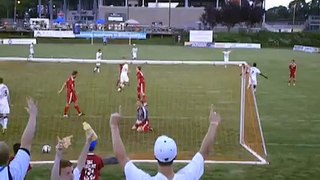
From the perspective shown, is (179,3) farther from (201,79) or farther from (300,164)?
(300,164)

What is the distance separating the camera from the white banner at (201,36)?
85.7 meters

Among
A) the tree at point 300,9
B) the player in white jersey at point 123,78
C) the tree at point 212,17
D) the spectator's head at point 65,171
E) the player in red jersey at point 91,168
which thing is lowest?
the player in white jersey at point 123,78

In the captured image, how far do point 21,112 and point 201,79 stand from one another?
1394 centimetres

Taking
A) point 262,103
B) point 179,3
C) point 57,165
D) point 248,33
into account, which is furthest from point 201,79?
point 179,3

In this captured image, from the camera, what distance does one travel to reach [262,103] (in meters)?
27.0

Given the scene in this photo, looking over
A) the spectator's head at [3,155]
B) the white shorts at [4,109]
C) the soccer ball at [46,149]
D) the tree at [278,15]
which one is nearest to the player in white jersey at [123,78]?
the white shorts at [4,109]

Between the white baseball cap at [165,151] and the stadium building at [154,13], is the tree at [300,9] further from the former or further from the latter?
the white baseball cap at [165,151]

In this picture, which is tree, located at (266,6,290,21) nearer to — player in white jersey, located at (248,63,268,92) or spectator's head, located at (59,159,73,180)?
player in white jersey, located at (248,63,268,92)

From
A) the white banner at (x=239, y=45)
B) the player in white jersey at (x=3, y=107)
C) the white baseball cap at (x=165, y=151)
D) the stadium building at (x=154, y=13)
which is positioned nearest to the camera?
the white baseball cap at (x=165, y=151)

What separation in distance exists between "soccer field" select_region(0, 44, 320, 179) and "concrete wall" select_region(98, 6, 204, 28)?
87492 mm

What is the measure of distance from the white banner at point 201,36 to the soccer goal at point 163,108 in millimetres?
47905

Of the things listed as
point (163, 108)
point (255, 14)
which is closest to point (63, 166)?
point (163, 108)

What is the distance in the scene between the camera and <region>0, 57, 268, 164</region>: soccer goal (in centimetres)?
1700

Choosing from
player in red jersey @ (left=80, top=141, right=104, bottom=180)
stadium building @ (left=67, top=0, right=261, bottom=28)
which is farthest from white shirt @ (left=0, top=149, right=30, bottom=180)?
stadium building @ (left=67, top=0, right=261, bottom=28)
